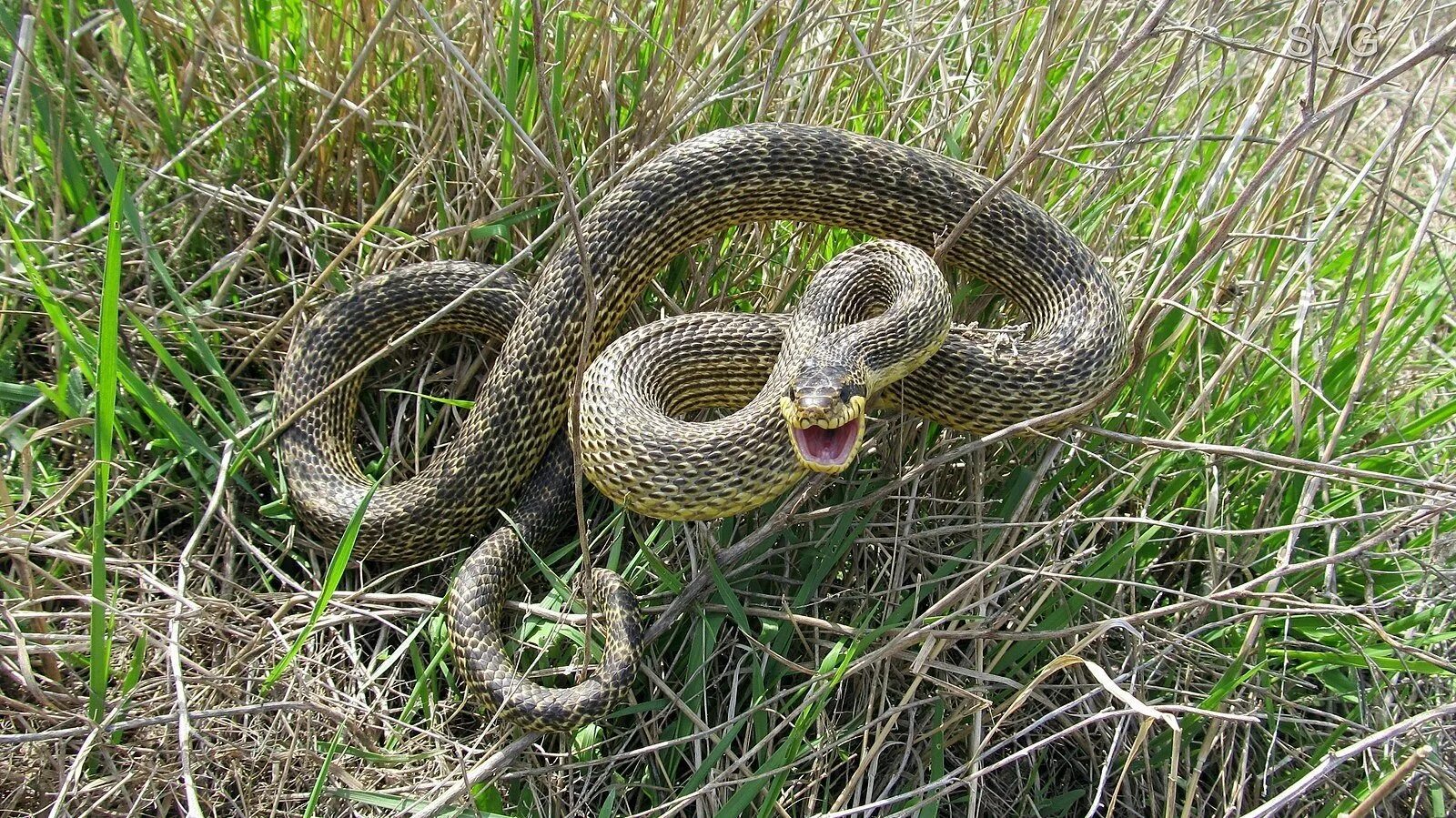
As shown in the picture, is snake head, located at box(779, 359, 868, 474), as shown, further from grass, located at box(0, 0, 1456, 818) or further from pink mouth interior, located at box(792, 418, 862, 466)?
grass, located at box(0, 0, 1456, 818)

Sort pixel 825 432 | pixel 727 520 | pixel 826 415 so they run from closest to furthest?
pixel 826 415 → pixel 825 432 → pixel 727 520

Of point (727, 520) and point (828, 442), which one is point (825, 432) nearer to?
point (828, 442)

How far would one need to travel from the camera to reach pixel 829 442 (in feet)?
10.9

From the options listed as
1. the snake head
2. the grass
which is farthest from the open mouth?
the grass

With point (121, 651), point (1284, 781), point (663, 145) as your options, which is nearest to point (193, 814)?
point (121, 651)

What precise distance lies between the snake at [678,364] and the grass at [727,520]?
0.16 m

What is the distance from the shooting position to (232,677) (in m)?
3.24

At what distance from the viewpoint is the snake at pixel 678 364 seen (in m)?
3.40

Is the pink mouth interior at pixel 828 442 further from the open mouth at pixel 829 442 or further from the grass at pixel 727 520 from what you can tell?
the grass at pixel 727 520

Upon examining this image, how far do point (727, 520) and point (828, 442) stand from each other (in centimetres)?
68

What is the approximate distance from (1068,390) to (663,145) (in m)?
1.95

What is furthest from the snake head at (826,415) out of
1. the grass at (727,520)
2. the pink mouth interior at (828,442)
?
the grass at (727,520)

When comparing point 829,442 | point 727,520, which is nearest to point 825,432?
point 829,442

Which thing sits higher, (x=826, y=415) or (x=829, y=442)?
(x=826, y=415)
